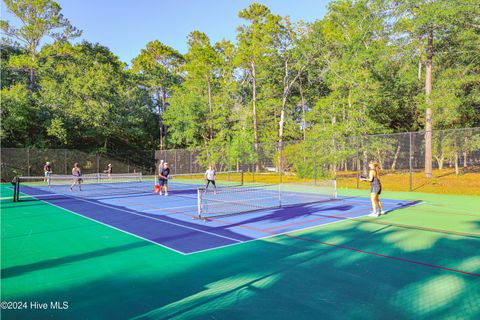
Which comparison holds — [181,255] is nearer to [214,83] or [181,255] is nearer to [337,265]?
[337,265]

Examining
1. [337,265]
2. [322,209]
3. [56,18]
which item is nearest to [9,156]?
[56,18]

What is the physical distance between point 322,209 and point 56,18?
136ft

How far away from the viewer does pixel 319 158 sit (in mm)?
24188

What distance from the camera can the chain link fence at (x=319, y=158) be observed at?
20220mm

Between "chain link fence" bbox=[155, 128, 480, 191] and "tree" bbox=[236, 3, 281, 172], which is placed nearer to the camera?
"chain link fence" bbox=[155, 128, 480, 191]

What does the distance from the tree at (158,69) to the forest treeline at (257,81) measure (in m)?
0.16

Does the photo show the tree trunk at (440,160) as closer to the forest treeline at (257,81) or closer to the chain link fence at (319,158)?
the chain link fence at (319,158)

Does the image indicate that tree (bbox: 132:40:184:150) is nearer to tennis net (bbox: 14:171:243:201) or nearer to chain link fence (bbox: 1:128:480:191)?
chain link fence (bbox: 1:128:480:191)

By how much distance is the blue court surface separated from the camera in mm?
8172

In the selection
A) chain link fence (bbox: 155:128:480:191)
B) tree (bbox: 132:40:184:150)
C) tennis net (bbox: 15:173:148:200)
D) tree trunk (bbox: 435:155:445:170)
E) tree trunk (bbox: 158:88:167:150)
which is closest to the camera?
tennis net (bbox: 15:173:148:200)

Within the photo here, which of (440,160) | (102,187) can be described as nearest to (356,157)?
(440,160)

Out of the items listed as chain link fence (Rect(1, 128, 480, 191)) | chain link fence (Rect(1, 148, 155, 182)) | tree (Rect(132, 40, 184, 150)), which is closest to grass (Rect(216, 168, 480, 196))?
chain link fence (Rect(1, 128, 480, 191))

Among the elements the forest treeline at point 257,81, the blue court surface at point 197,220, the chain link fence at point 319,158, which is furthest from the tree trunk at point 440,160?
the blue court surface at point 197,220

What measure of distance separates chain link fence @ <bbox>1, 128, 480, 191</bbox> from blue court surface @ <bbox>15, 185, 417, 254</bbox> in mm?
7615
